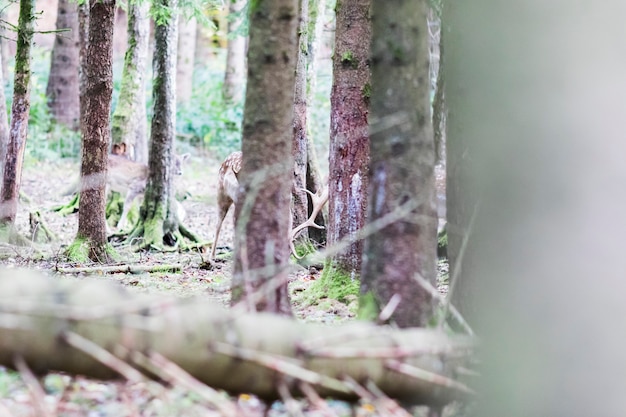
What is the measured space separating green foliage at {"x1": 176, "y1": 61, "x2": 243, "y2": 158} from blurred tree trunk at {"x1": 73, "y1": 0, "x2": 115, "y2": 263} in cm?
1639

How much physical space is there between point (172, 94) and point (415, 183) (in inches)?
391

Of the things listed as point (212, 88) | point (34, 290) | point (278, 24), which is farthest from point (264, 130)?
point (212, 88)

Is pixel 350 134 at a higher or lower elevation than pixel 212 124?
lower

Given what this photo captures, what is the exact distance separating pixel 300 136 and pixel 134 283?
3669mm

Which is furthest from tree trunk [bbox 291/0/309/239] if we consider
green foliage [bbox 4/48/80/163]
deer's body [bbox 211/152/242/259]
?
green foliage [bbox 4/48/80/163]

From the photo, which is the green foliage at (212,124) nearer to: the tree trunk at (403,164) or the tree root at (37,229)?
the tree root at (37,229)

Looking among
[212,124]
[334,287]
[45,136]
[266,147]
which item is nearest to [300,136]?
[334,287]

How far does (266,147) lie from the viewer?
4.34 metres

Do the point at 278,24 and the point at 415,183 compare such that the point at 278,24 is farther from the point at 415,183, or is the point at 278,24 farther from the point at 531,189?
the point at 531,189

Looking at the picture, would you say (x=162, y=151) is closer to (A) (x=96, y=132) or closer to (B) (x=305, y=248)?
(A) (x=96, y=132)

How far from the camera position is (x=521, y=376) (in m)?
3.74

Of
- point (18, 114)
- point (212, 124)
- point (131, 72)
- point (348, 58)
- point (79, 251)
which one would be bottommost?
point (79, 251)

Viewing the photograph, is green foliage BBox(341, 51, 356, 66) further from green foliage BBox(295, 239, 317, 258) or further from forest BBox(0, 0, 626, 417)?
green foliage BBox(295, 239, 317, 258)

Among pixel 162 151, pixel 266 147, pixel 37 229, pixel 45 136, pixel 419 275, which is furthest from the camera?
pixel 45 136
